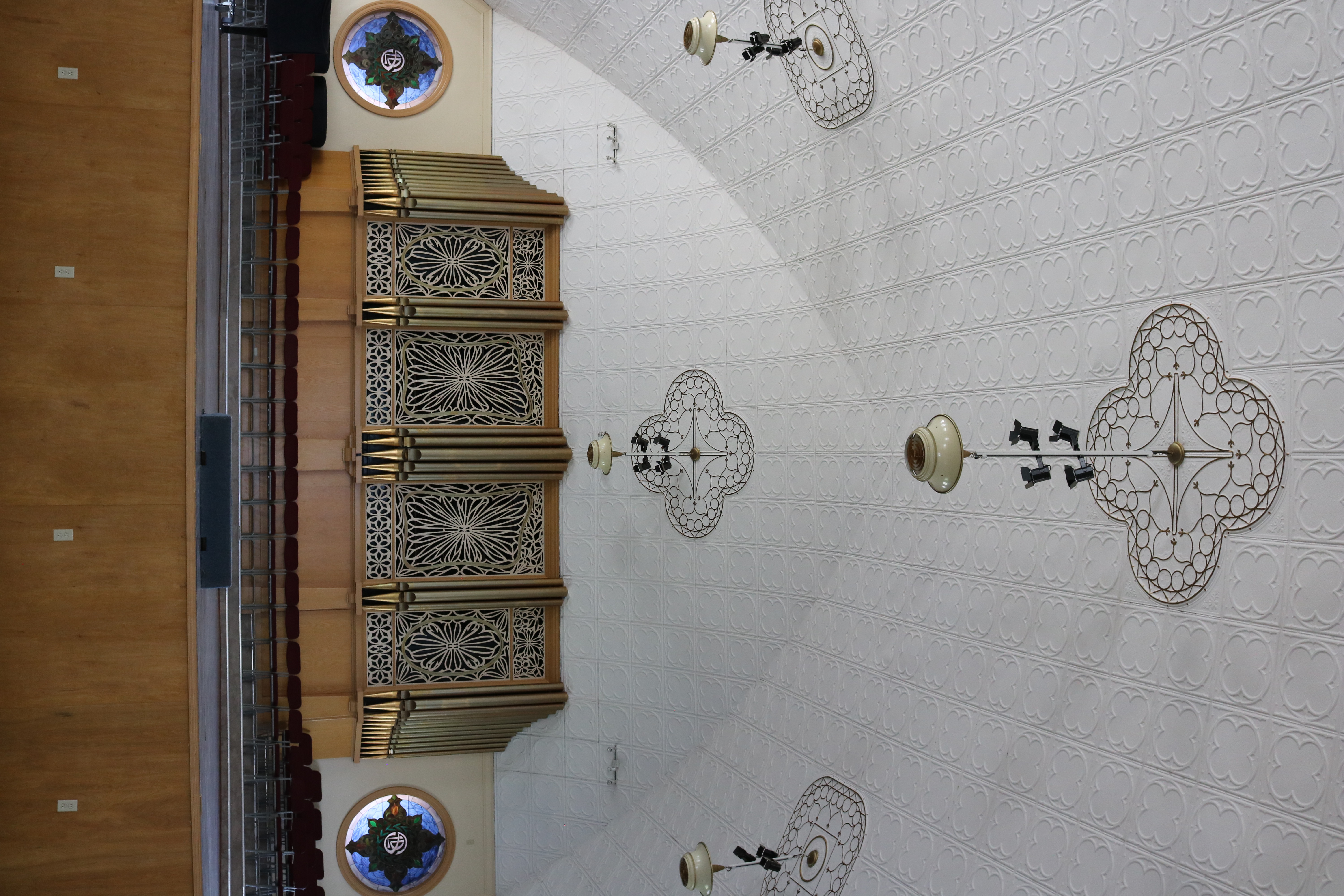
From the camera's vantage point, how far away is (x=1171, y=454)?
8.72ft

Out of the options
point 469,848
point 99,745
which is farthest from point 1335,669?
point 469,848

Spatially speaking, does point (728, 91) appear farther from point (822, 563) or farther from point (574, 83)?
point (822, 563)

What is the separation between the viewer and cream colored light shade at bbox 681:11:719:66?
3.76m

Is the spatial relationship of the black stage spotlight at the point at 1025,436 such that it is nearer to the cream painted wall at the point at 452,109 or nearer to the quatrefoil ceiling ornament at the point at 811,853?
the quatrefoil ceiling ornament at the point at 811,853

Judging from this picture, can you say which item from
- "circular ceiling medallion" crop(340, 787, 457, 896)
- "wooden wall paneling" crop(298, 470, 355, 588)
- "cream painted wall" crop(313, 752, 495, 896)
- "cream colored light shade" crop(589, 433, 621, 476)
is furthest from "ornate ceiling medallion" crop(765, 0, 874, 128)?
"circular ceiling medallion" crop(340, 787, 457, 896)

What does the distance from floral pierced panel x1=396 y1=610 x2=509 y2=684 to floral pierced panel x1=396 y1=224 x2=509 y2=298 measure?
1.78m

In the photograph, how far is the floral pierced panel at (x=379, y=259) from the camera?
19.0 feet

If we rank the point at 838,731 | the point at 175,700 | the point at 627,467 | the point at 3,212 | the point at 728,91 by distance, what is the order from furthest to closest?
1. the point at 627,467
2. the point at 728,91
3. the point at 838,731
4. the point at 175,700
5. the point at 3,212

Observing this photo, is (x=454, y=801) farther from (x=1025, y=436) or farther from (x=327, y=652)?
(x=1025, y=436)

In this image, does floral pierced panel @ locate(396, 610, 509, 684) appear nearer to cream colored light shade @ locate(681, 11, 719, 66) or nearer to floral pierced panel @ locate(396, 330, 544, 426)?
floral pierced panel @ locate(396, 330, 544, 426)

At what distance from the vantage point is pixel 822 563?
4.46 metres

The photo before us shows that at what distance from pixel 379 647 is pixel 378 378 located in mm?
1473

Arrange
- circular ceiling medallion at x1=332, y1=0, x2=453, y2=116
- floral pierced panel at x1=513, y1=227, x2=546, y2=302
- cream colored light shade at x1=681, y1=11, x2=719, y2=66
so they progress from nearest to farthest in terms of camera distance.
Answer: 1. cream colored light shade at x1=681, y1=11, x2=719, y2=66
2. floral pierced panel at x1=513, y1=227, x2=546, y2=302
3. circular ceiling medallion at x1=332, y1=0, x2=453, y2=116

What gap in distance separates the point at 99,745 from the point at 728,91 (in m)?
3.65
